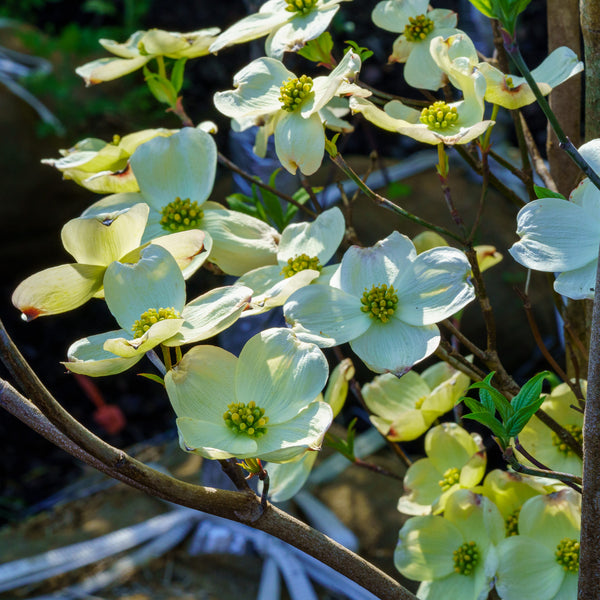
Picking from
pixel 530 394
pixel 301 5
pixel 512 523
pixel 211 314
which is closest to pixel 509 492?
pixel 512 523

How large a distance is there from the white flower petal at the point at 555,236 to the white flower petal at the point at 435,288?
3 centimetres

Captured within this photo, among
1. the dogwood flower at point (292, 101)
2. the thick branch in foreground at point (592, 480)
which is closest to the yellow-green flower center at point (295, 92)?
the dogwood flower at point (292, 101)

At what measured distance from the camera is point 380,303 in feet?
1.25

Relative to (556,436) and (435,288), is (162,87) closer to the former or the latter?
(435,288)

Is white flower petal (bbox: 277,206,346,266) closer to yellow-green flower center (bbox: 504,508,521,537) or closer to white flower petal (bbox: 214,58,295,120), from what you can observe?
white flower petal (bbox: 214,58,295,120)

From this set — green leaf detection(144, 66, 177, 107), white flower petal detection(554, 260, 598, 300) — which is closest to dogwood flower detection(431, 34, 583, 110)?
white flower petal detection(554, 260, 598, 300)

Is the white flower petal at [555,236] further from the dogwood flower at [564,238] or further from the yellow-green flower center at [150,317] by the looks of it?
the yellow-green flower center at [150,317]

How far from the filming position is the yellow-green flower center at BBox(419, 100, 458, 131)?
408 millimetres

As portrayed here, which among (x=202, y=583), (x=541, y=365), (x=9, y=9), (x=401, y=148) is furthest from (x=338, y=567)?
(x=9, y=9)

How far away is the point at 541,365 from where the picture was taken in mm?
1352

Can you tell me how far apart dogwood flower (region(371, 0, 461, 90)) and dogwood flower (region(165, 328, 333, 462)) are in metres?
0.22

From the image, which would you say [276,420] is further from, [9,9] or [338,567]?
[9,9]

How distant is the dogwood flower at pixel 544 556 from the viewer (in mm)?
422

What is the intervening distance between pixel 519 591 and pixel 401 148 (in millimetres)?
1640
